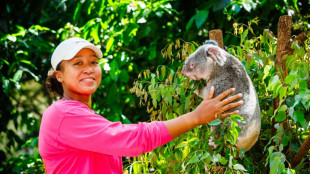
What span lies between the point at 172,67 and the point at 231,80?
123cm

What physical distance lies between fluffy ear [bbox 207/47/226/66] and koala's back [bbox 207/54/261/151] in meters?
0.03

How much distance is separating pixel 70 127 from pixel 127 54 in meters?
2.05

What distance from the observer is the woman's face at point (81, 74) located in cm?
165

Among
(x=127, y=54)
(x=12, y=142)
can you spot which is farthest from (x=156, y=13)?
(x=12, y=142)

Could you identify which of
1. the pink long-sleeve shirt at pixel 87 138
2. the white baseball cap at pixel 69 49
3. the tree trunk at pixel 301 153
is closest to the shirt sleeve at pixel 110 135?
the pink long-sleeve shirt at pixel 87 138

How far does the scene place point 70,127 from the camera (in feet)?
4.85

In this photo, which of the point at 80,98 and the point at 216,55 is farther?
the point at 80,98

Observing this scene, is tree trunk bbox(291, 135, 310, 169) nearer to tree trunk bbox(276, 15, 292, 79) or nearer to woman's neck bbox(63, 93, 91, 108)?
tree trunk bbox(276, 15, 292, 79)

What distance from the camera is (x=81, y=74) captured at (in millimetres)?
1649

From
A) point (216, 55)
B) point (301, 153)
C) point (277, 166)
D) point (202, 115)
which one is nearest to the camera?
point (277, 166)

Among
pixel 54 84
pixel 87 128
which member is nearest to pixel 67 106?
pixel 87 128

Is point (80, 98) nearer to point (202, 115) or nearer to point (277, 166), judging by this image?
point (202, 115)

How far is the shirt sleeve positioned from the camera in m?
1.44

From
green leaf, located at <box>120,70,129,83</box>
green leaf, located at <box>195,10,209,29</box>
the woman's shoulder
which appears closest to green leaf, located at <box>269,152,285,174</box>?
the woman's shoulder
